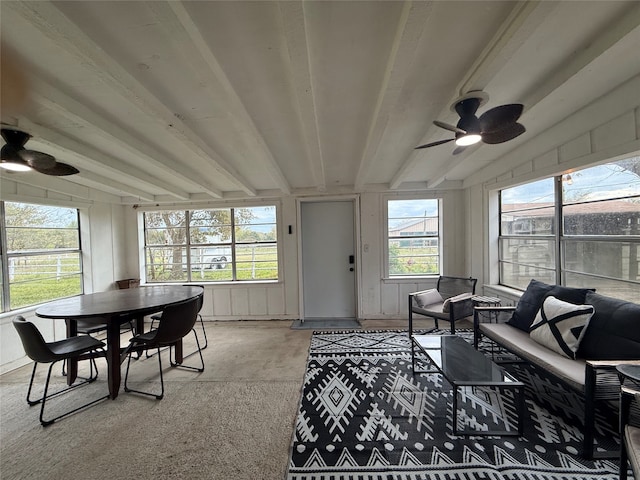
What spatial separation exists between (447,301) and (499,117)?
2.15 metres

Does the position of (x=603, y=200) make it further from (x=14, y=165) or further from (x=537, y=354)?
(x=14, y=165)

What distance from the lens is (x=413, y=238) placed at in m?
4.16

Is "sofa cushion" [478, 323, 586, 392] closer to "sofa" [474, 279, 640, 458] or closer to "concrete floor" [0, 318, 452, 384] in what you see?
"sofa" [474, 279, 640, 458]

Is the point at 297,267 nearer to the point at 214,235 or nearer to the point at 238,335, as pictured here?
the point at 238,335

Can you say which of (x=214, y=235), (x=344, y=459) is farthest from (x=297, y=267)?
(x=344, y=459)

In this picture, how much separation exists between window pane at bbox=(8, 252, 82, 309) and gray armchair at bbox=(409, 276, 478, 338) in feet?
16.3

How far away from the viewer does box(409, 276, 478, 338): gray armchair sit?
295cm

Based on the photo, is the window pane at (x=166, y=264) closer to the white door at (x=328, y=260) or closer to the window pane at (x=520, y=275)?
the white door at (x=328, y=260)

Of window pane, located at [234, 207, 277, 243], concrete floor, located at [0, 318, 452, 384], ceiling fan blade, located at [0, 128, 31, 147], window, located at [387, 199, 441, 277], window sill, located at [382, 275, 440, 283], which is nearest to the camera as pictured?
ceiling fan blade, located at [0, 128, 31, 147]

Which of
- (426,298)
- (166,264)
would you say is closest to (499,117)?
(426,298)

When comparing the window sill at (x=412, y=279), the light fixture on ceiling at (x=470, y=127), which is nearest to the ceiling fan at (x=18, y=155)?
the light fixture on ceiling at (x=470, y=127)

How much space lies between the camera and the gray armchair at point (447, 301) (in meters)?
2.95

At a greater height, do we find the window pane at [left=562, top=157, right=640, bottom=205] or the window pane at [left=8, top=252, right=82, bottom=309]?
the window pane at [left=562, top=157, right=640, bottom=205]

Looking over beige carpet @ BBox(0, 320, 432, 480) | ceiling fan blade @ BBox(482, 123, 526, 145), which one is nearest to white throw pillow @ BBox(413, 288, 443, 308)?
beige carpet @ BBox(0, 320, 432, 480)
